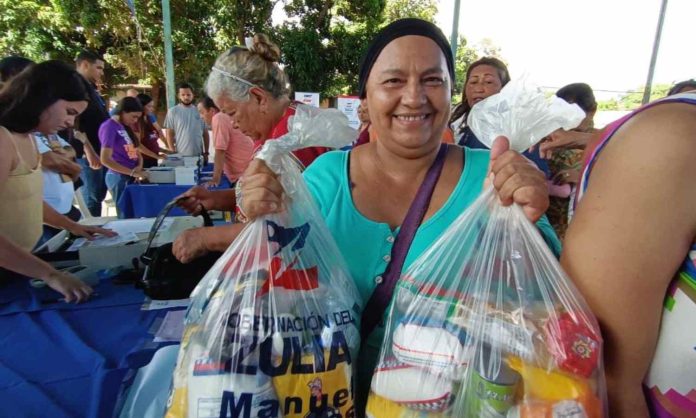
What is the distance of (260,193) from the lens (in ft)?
3.18

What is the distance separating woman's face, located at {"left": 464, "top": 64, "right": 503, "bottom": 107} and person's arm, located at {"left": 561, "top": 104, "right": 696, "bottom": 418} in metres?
2.74

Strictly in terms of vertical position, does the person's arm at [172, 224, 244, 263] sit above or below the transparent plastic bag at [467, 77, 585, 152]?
below

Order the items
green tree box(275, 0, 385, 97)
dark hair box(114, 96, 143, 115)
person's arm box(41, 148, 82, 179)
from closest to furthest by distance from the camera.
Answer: person's arm box(41, 148, 82, 179) < dark hair box(114, 96, 143, 115) < green tree box(275, 0, 385, 97)

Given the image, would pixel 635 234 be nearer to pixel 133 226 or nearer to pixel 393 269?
pixel 393 269

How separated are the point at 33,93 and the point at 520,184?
95.6 inches

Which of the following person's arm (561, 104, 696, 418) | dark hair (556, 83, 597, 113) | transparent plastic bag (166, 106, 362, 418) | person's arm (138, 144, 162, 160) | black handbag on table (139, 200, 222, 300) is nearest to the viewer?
person's arm (561, 104, 696, 418)

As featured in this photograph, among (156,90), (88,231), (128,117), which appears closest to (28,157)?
(88,231)

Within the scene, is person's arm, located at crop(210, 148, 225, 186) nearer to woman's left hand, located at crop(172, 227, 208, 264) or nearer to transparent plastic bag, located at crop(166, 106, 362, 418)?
woman's left hand, located at crop(172, 227, 208, 264)

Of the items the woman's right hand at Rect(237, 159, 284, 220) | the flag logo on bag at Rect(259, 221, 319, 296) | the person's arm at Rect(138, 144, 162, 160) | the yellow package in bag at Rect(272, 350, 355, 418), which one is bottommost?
the yellow package in bag at Rect(272, 350, 355, 418)

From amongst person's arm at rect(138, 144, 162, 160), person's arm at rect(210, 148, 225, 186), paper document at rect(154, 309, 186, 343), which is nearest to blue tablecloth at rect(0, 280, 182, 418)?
paper document at rect(154, 309, 186, 343)

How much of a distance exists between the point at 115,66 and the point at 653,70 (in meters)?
16.9

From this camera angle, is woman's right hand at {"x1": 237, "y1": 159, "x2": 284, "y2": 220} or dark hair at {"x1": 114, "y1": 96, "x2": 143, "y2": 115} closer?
woman's right hand at {"x1": 237, "y1": 159, "x2": 284, "y2": 220}

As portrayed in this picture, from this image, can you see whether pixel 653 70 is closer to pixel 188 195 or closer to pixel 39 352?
pixel 188 195

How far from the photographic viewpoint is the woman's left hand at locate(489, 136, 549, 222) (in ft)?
2.80
